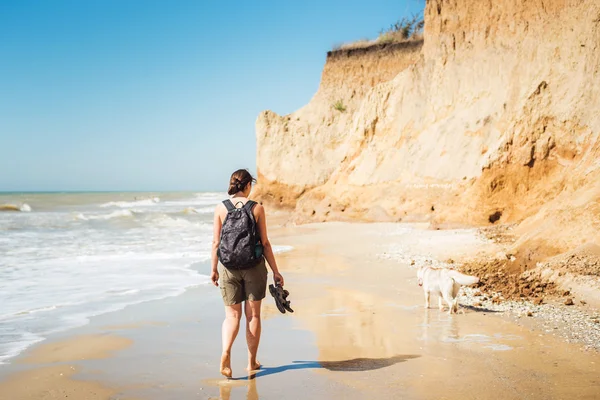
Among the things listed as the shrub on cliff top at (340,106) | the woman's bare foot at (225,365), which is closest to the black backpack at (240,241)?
the woman's bare foot at (225,365)

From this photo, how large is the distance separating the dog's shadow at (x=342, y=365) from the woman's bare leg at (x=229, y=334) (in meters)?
0.16

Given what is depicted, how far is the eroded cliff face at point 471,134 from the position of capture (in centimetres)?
1234

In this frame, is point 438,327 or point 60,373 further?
point 438,327

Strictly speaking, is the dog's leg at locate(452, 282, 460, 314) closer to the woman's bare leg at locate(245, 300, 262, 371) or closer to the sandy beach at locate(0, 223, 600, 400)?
the sandy beach at locate(0, 223, 600, 400)

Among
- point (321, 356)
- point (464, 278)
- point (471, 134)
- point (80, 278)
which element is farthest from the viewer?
point (471, 134)

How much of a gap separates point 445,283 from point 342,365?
224 cm

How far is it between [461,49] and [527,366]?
17823 millimetres

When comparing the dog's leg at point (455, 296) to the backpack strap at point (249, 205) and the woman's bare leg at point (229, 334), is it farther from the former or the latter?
the backpack strap at point (249, 205)

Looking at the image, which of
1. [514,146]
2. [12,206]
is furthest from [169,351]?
[12,206]

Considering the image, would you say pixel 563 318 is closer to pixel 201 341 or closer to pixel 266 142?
pixel 201 341

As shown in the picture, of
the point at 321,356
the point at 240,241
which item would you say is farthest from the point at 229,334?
the point at 321,356

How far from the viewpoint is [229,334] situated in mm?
4113

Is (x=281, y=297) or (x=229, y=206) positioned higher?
(x=229, y=206)

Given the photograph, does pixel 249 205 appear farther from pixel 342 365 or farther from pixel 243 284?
pixel 342 365
